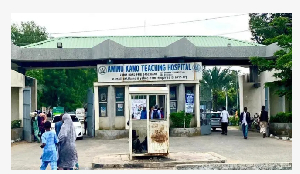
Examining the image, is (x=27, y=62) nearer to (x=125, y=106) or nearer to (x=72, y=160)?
(x=125, y=106)

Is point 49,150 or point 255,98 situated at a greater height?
point 255,98

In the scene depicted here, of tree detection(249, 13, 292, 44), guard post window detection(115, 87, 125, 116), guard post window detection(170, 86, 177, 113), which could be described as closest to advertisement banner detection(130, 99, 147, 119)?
guard post window detection(115, 87, 125, 116)

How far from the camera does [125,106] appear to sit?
67.7 feet

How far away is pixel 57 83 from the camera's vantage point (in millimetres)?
39469

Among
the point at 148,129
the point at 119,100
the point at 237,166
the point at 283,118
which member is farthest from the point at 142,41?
the point at 237,166

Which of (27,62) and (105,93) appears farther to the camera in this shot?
(27,62)

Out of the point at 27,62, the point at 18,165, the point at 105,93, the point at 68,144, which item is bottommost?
the point at 18,165

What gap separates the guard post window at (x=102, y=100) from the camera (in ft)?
67.9

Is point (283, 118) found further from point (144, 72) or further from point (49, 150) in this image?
point (49, 150)

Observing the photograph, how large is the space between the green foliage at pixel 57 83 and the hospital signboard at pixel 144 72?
16949 millimetres

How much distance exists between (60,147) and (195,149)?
264 inches

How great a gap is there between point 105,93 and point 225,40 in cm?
870

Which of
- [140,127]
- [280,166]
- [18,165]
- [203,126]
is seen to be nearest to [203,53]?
[203,126]

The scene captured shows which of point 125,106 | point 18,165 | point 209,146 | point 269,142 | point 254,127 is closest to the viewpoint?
point 18,165
